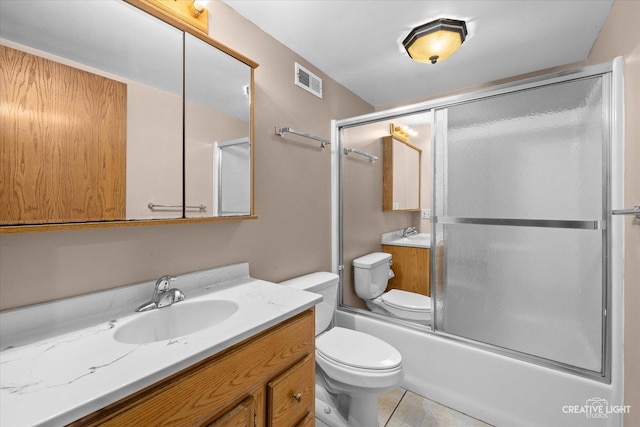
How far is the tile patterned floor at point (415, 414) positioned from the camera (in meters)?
1.56

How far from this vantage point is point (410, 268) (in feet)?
7.52

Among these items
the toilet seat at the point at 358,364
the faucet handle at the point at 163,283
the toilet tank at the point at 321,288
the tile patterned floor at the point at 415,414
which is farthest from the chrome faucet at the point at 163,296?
the tile patterned floor at the point at 415,414

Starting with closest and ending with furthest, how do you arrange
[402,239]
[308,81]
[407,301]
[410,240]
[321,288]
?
[321,288] < [308,81] < [407,301] < [410,240] < [402,239]

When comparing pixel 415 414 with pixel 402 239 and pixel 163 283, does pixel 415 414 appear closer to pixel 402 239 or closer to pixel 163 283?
pixel 402 239

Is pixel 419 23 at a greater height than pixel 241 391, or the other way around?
pixel 419 23

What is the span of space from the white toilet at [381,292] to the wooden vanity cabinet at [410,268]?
0.19 ft

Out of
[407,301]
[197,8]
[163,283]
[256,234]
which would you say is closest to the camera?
[163,283]

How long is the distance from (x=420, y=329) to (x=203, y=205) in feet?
5.19

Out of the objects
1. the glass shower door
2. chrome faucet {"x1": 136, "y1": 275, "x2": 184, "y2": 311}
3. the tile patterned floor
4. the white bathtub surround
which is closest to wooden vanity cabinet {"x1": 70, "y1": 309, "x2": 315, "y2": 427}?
chrome faucet {"x1": 136, "y1": 275, "x2": 184, "y2": 311}

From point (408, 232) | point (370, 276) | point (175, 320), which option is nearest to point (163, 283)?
point (175, 320)

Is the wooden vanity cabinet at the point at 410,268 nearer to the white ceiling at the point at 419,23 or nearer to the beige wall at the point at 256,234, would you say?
the beige wall at the point at 256,234

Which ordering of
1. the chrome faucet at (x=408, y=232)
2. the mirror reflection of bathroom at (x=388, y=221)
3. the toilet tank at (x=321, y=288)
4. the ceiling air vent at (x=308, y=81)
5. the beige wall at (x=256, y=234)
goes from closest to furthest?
the beige wall at (x=256, y=234) < the toilet tank at (x=321, y=288) < the ceiling air vent at (x=308, y=81) < the mirror reflection of bathroom at (x=388, y=221) < the chrome faucet at (x=408, y=232)

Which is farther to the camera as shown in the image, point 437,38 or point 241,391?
point 437,38

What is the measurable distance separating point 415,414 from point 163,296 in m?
1.60
